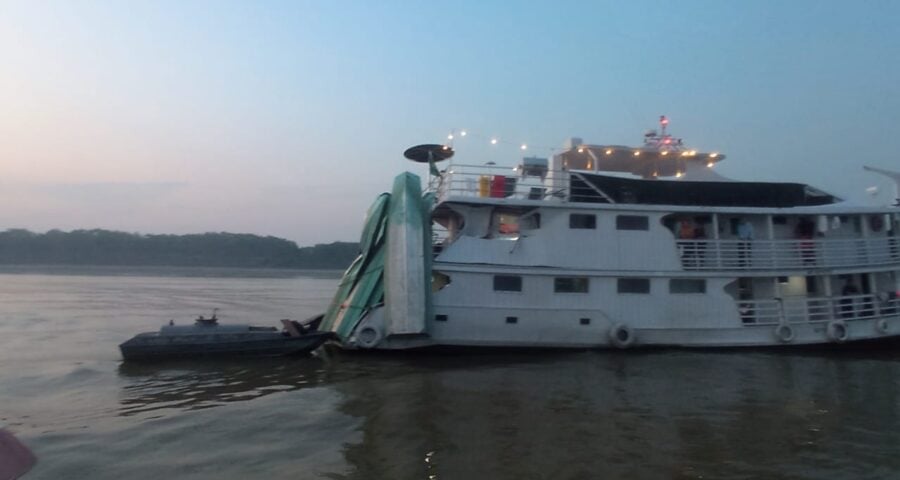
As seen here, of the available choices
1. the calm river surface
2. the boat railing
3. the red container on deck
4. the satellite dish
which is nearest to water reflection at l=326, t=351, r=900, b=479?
the calm river surface

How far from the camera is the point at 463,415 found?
9258 millimetres

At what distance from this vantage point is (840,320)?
1470 centimetres

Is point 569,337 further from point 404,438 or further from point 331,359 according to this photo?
point 404,438

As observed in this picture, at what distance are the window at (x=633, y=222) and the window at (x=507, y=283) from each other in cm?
299

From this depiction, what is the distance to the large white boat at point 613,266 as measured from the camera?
13.9 m

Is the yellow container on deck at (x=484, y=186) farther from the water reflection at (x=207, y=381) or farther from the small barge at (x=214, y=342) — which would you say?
the water reflection at (x=207, y=381)

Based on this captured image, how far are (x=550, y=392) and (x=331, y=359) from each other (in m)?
5.66

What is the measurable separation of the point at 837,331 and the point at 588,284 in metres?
6.03

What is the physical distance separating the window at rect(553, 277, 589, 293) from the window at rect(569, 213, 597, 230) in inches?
51.8

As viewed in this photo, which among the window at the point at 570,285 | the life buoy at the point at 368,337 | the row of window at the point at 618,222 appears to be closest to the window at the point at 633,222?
the row of window at the point at 618,222

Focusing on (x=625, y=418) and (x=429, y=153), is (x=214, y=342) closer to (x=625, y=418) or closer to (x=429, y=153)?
(x=429, y=153)

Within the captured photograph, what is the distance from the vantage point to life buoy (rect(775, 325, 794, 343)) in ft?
47.8

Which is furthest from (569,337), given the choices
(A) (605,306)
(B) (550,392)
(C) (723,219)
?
(C) (723,219)

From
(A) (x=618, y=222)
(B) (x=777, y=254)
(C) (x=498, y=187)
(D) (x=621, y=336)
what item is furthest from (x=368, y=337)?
(B) (x=777, y=254)
